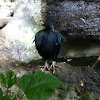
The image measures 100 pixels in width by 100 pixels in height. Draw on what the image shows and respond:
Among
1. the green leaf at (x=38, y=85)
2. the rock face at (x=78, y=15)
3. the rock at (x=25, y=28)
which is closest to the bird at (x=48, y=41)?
the green leaf at (x=38, y=85)

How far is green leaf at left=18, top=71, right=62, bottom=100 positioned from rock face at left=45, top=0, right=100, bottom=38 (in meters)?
4.01

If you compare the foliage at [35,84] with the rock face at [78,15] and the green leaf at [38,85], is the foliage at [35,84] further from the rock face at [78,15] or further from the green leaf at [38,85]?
the rock face at [78,15]

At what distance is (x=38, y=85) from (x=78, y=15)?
4.17 metres

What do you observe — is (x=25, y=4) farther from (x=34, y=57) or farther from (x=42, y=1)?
(x=34, y=57)

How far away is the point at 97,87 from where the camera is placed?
12.1 ft

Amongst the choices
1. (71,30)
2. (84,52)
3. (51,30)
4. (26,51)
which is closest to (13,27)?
(26,51)

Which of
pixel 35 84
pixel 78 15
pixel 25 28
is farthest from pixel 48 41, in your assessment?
pixel 25 28

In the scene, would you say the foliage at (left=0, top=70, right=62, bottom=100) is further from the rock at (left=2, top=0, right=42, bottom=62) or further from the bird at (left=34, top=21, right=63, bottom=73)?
the rock at (left=2, top=0, right=42, bottom=62)

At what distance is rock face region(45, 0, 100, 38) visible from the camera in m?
6.09

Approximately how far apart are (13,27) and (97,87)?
3487 mm

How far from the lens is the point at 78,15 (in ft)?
20.2

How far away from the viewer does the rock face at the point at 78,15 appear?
240 inches

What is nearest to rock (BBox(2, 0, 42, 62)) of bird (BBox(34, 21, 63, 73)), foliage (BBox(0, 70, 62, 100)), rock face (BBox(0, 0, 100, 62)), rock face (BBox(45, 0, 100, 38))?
rock face (BBox(0, 0, 100, 62))

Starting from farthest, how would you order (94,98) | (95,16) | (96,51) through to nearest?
→ 1. (96,51)
2. (95,16)
3. (94,98)
